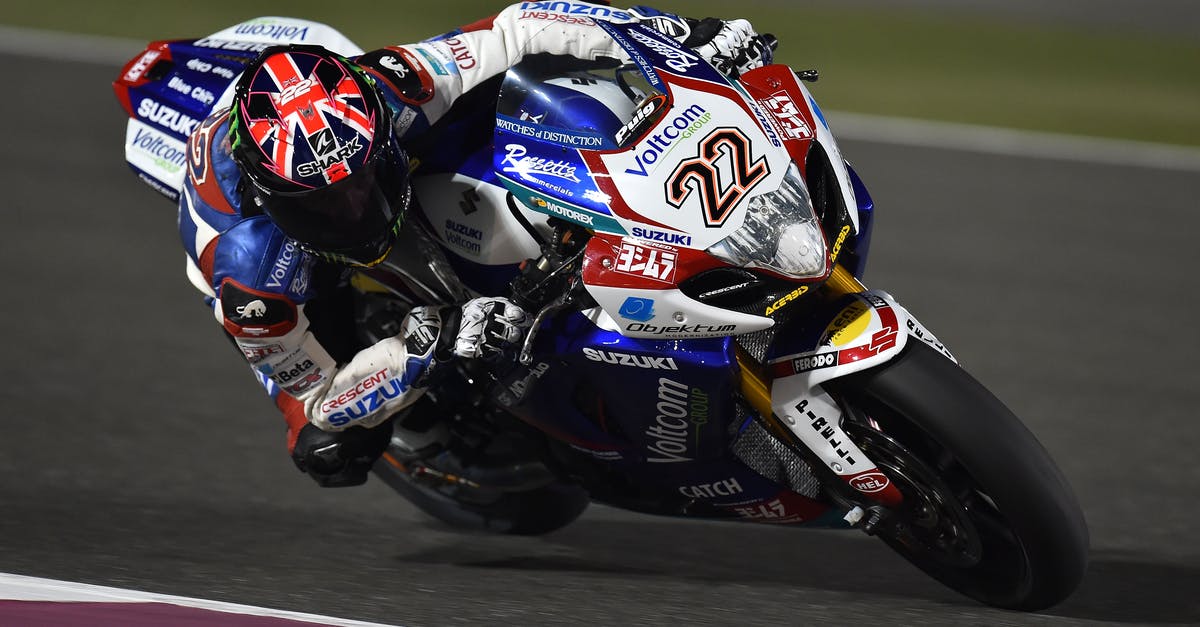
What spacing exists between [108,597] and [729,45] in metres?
2.07

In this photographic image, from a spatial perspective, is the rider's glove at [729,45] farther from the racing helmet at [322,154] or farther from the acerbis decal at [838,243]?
the racing helmet at [322,154]

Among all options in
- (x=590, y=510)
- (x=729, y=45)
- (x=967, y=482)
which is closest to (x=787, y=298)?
(x=967, y=482)

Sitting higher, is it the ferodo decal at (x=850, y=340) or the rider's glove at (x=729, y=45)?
the rider's glove at (x=729, y=45)

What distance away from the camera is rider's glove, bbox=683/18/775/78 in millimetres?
3693

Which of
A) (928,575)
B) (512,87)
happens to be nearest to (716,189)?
(512,87)

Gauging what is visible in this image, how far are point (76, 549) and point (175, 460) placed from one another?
3.35 ft

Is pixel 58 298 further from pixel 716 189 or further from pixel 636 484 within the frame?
pixel 716 189

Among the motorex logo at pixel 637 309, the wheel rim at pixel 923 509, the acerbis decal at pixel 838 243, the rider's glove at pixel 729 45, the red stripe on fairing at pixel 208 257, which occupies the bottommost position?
the wheel rim at pixel 923 509

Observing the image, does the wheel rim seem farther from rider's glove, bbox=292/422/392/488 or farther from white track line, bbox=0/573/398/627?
rider's glove, bbox=292/422/392/488

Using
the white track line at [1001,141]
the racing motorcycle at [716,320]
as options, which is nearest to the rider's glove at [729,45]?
the racing motorcycle at [716,320]

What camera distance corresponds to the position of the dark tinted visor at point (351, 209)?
326 cm

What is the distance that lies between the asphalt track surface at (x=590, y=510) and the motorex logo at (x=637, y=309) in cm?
81

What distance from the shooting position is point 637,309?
3.16 meters

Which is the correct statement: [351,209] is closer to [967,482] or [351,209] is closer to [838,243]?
[838,243]
